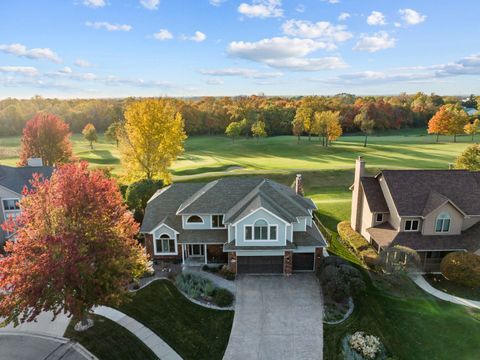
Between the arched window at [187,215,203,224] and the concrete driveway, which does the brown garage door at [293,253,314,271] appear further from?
the arched window at [187,215,203,224]

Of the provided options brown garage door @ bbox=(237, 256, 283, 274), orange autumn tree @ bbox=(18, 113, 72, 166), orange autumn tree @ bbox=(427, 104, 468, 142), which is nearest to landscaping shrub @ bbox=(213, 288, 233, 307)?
brown garage door @ bbox=(237, 256, 283, 274)

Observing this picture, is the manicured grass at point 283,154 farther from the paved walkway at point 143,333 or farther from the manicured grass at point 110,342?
the manicured grass at point 110,342

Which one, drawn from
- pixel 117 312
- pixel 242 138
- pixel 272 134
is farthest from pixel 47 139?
pixel 272 134

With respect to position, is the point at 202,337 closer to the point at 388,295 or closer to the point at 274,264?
the point at 274,264

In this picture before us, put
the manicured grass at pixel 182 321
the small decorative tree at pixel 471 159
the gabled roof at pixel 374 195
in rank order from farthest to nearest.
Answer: the small decorative tree at pixel 471 159
the gabled roof at pixel 374 195
the manicured grass at pixel 182 321

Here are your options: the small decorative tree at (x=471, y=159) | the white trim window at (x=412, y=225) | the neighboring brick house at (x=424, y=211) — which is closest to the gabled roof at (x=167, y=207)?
the neighboring brick house at (x=424, y=211)

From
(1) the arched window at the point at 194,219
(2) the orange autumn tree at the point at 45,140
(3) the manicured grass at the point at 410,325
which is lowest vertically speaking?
(3) the manicured grass at the point at 410,325

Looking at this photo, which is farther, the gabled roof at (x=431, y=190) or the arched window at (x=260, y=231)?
the gabled roof at (x=431, y=190)
